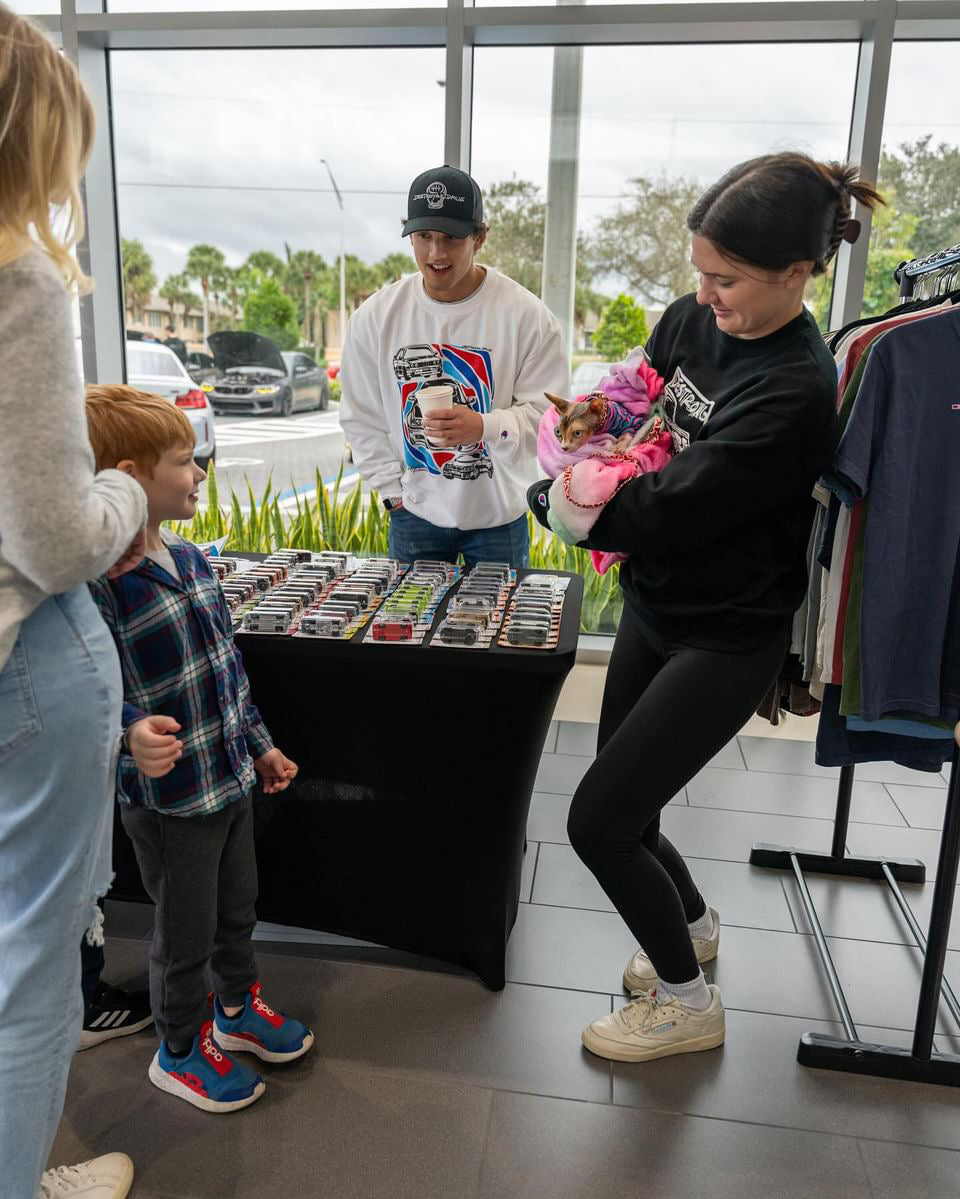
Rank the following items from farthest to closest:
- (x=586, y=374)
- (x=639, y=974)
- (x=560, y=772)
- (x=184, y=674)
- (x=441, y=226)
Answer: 1. (x=586, y=374)
2. (x=560, y=772)
3. (x=441, y=226)
4. (x=639, y=974)
5. (x=184, y=674)

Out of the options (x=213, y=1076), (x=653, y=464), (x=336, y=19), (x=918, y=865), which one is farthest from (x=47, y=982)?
(x=336, y=19)

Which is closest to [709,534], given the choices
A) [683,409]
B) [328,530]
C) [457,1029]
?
[683,409]

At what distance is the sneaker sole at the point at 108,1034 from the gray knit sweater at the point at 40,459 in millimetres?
1257

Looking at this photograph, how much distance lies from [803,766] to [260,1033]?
228 centimetres

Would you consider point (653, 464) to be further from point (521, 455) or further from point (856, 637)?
point (521, 455)

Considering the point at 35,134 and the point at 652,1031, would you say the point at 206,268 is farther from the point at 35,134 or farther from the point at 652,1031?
the point at 652,1031

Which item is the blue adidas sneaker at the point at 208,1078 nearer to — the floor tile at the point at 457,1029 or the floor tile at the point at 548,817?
the floor tile at the point at 457,1029

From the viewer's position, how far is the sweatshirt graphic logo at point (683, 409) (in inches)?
70.3

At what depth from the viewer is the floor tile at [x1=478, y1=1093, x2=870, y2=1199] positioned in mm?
1710

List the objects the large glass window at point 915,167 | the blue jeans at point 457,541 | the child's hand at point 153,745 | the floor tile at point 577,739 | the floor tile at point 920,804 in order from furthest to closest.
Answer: the large glass window at point 915,167, the floor tile at point 577,739, the floor tile at point 920,804, the blue jeans at point 457,541, the child's hand at point 153,745

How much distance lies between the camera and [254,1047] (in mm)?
1964

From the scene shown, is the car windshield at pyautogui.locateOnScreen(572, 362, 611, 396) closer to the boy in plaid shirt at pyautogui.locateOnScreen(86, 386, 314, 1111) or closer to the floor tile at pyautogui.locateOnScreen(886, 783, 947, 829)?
the floor tile at pyautogui.locateOnScreen(886, 783, 947, 829)

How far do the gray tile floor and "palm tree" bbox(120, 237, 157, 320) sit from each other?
117 inches

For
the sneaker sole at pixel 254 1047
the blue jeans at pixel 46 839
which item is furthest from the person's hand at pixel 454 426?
the sneaker sole at pixel 254 1047
